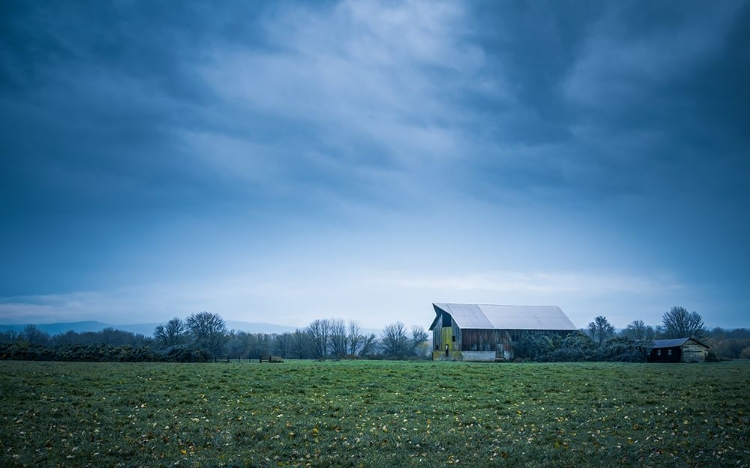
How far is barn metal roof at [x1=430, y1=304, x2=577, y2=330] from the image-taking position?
83.3 m

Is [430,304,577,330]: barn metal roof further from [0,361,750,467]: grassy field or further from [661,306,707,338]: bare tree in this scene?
[0,361,750,467]: grassy field

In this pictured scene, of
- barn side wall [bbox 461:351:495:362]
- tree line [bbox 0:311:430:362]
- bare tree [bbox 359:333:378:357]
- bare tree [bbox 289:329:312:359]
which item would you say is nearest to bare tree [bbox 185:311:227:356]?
tree line [bbox 0:311:430:362]

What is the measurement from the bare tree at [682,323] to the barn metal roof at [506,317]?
2299 cm

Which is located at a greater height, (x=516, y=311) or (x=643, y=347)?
(x=516, y=311)

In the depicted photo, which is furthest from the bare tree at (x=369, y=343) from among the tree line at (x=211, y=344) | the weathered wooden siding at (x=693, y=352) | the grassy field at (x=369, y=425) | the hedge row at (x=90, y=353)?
the grassy field at (x=369, y=425)

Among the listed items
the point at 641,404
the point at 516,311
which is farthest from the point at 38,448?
the point at 516,311

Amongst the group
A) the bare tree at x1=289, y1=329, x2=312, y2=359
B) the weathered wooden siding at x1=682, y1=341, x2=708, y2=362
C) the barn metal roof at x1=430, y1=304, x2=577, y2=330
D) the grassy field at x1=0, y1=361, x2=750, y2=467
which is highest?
the barn metal roof at x1=430, y1=304, x2=577, y2=330

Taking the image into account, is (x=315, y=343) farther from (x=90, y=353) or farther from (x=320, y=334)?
(x=90, y=353)

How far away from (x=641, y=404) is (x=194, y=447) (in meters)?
18.4

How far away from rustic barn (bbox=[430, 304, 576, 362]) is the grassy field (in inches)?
2184

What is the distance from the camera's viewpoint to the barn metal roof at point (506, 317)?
83312 millimetres

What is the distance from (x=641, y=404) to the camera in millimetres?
20125

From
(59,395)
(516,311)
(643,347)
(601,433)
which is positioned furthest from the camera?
(516,311)

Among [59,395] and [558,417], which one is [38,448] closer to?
[59,395]
